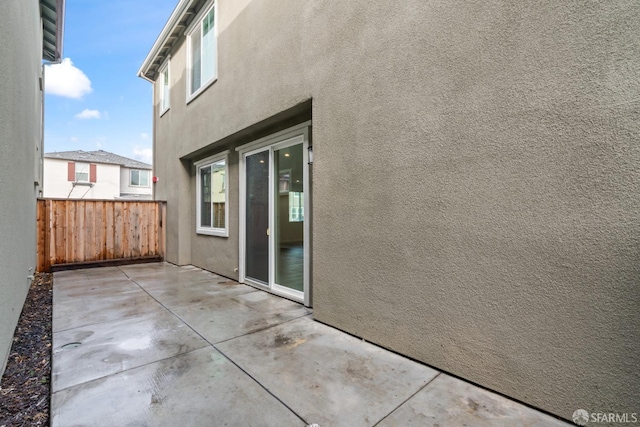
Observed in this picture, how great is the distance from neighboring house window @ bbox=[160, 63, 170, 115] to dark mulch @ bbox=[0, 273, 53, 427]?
6.20 metres

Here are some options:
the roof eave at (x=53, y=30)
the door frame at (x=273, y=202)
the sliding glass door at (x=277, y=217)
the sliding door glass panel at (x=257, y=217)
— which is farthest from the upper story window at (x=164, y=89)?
the sliding door glass panel at (x=257, y=217)

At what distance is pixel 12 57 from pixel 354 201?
3631 mm

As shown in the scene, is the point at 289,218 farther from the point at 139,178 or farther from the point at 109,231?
the point at 139,178

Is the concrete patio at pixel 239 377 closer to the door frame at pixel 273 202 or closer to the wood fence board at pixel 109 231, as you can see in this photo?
the door frame at pixel 273 202

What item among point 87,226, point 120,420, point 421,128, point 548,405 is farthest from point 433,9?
point 87,226

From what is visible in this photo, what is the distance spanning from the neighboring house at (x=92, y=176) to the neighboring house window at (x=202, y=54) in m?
20.0

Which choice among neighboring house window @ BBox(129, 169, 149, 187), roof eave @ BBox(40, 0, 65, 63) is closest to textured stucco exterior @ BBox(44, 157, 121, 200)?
neighboring house window @ BBox(129, 169, 149, 187)

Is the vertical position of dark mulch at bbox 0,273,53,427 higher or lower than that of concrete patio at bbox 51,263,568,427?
lower

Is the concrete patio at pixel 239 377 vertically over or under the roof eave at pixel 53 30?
under

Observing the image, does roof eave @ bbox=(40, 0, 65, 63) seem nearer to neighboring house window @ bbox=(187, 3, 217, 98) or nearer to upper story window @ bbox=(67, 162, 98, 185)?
neighboring house window @ bbox=(187, 3, 217, 98)

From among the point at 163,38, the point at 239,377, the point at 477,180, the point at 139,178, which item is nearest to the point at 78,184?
the point at 139,178

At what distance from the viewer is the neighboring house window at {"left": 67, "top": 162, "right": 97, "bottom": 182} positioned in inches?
845

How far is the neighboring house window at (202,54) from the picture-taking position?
5.88 metres

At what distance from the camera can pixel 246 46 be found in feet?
15.3
